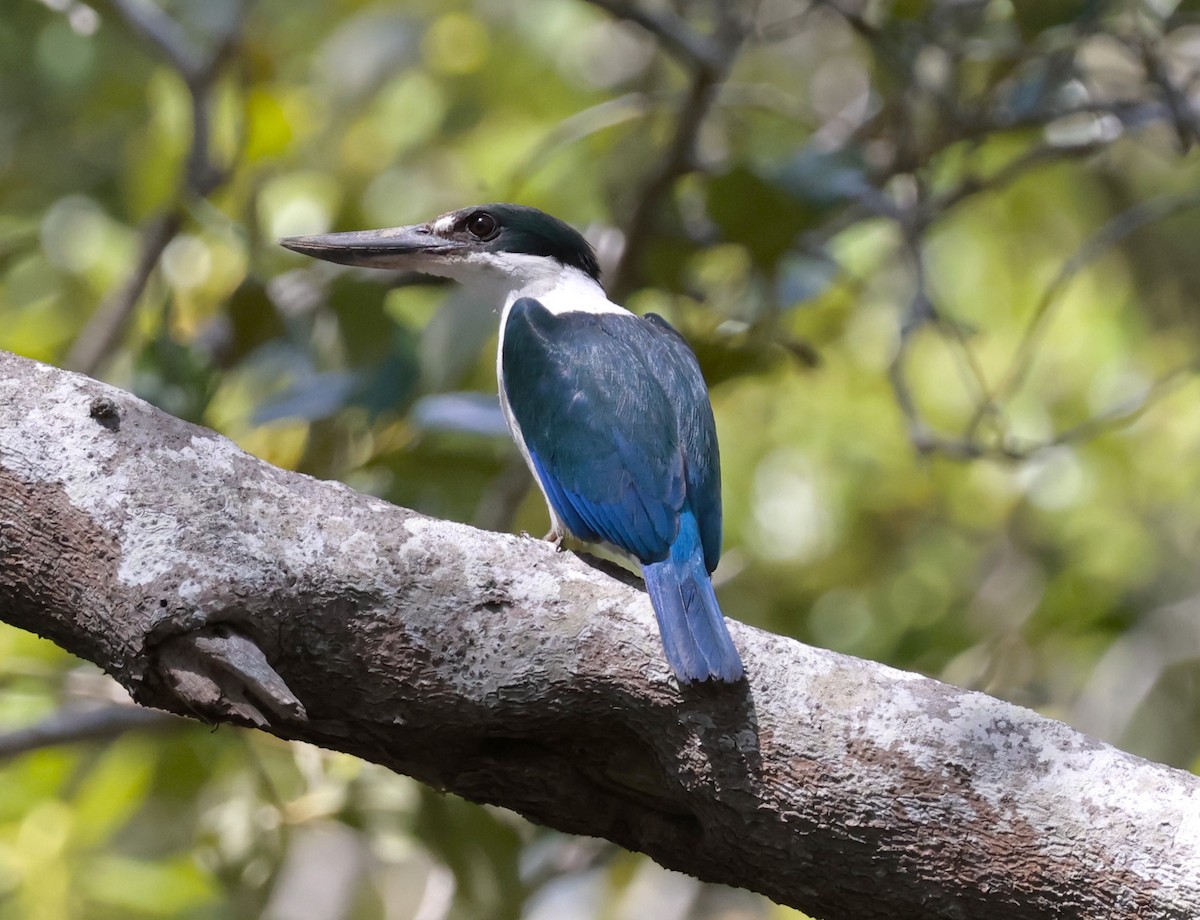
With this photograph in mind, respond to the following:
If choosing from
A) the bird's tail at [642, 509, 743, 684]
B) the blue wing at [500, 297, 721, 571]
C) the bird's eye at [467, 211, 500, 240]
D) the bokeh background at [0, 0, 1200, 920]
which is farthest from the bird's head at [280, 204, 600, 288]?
the bird's tail at [642, 509, 743, 684]

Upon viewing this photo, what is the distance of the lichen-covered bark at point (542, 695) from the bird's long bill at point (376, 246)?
1.36 m

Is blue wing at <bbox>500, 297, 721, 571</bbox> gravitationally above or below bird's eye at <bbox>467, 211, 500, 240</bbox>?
below

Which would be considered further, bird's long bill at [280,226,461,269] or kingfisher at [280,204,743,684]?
bird's long bill at [280,226,461,269]

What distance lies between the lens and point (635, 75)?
222 inches

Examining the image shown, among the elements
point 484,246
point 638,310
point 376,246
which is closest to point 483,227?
point 484,246

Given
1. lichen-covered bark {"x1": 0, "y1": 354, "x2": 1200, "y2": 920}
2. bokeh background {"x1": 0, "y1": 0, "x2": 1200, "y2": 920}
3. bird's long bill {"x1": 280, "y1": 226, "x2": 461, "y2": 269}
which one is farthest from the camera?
bokeh background {"x1": 0, "y1": 0, "x2": 1200, "y2": 920}

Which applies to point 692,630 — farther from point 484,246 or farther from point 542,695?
point 484,246

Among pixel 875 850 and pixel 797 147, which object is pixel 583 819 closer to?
pixel 875 850

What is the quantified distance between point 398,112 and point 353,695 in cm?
350

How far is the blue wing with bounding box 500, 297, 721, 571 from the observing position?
2641 millimetres

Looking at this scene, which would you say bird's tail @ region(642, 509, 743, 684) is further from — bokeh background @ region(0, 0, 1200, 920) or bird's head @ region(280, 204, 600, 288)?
bird's head @ region(280, 204, 600, 288)

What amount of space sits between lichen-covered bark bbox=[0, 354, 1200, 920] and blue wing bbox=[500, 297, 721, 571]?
17.9 inches

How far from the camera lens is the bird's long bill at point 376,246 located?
337 centimetres

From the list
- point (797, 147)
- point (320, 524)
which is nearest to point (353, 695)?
point (320, 524)
